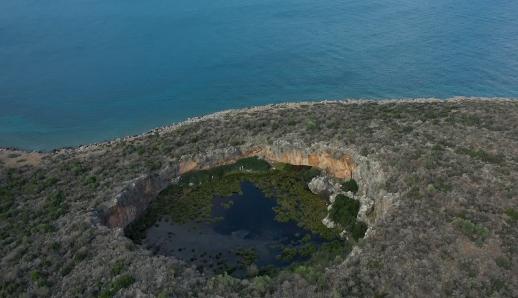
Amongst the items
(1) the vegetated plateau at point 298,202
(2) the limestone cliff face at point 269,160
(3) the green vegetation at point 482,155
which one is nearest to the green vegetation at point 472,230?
(1) the vegetated plateau at point 298,202

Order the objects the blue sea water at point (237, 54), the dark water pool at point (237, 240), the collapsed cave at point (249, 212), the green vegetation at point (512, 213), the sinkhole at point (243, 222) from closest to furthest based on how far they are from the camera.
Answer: the green vegetation at point (512, 213) < the dark water pool at point (237, 240) < the sinkhole at point (243, 222) < the collapsed cave at point (249, 212) < the blue sea water at point (237, 54)

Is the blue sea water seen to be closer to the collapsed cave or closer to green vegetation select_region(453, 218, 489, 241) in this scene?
the collapsed cave

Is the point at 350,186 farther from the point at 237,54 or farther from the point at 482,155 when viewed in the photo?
the point at 237,54

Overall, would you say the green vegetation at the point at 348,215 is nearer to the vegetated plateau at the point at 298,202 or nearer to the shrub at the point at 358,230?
the shrub at the point at 358,230

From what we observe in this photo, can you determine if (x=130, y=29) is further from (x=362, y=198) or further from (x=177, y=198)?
(x=362, y=198)

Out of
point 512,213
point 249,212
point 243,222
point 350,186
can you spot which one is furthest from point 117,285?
point 512,213
